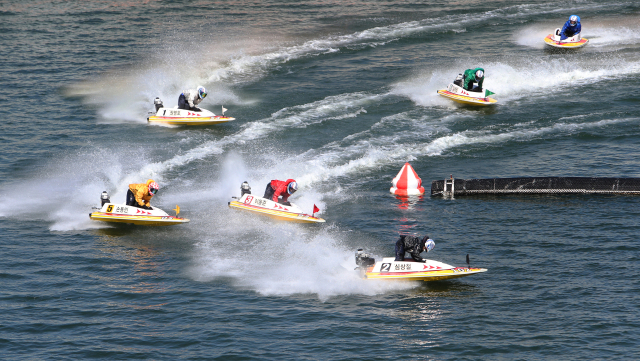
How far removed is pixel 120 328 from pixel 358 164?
58.9 ft

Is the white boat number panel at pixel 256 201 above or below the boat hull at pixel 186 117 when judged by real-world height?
below

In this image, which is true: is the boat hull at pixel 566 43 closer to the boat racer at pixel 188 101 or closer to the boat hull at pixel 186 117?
the boat hull at pixel 186 117

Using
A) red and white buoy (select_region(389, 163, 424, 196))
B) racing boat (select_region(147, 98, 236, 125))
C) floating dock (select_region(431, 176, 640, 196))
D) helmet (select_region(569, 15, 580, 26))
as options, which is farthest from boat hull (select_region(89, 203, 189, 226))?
helmet (select_region(569, 15, 580, 26))

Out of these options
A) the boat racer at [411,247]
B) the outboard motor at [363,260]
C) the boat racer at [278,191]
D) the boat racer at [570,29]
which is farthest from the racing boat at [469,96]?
the outboard motor at [363,260]

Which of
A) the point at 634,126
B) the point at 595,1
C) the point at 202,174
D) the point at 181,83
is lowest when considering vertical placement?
the point at 202,174

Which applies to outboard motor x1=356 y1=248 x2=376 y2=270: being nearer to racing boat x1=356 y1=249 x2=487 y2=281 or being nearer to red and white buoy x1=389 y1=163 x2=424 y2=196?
racing boat x1=356 y1=249 x2=487 y2=281

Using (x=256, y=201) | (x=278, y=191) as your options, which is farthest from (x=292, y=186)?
(x=256, y=201)

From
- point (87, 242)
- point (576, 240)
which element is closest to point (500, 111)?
point (576, 240)

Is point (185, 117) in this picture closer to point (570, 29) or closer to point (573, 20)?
point (573, 20)

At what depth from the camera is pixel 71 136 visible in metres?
42.6

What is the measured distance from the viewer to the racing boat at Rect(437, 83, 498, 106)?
44375mm

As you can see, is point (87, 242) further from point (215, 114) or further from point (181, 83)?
point (181, 83)

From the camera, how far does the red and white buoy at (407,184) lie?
111ft

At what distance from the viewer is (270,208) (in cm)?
3111
